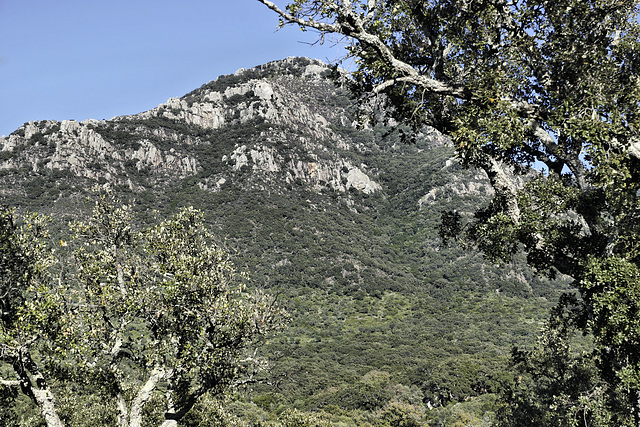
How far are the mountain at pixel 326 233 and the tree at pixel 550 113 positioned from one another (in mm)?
51398

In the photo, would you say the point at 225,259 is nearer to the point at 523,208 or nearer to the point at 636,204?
the point at 523,208

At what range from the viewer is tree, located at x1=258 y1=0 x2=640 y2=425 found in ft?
25.3

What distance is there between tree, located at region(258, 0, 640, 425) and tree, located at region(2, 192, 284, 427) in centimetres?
787

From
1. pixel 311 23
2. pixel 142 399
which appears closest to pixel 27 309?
pixel 142 399

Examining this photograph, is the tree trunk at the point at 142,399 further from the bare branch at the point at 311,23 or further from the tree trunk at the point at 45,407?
the bare branch at the point at 311,23

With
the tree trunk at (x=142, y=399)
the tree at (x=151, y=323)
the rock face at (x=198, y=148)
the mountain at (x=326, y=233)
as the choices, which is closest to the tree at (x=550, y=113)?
the tree at (x=151, y=323)

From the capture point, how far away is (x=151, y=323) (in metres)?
12.0

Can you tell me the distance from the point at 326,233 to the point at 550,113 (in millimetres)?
130983

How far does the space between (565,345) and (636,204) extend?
18.4m

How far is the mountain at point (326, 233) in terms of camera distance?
2783 inches

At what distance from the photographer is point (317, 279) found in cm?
11956

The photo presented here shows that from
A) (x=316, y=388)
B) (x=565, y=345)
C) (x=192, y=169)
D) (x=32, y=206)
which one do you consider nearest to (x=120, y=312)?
(x=565, y=345)

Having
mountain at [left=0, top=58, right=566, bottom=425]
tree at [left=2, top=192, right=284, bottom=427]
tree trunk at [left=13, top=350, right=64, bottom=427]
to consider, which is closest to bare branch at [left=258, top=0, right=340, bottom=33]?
tree at [left=2, top=192, right=284, bottom=427]

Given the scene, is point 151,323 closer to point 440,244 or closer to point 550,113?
point 440,244
